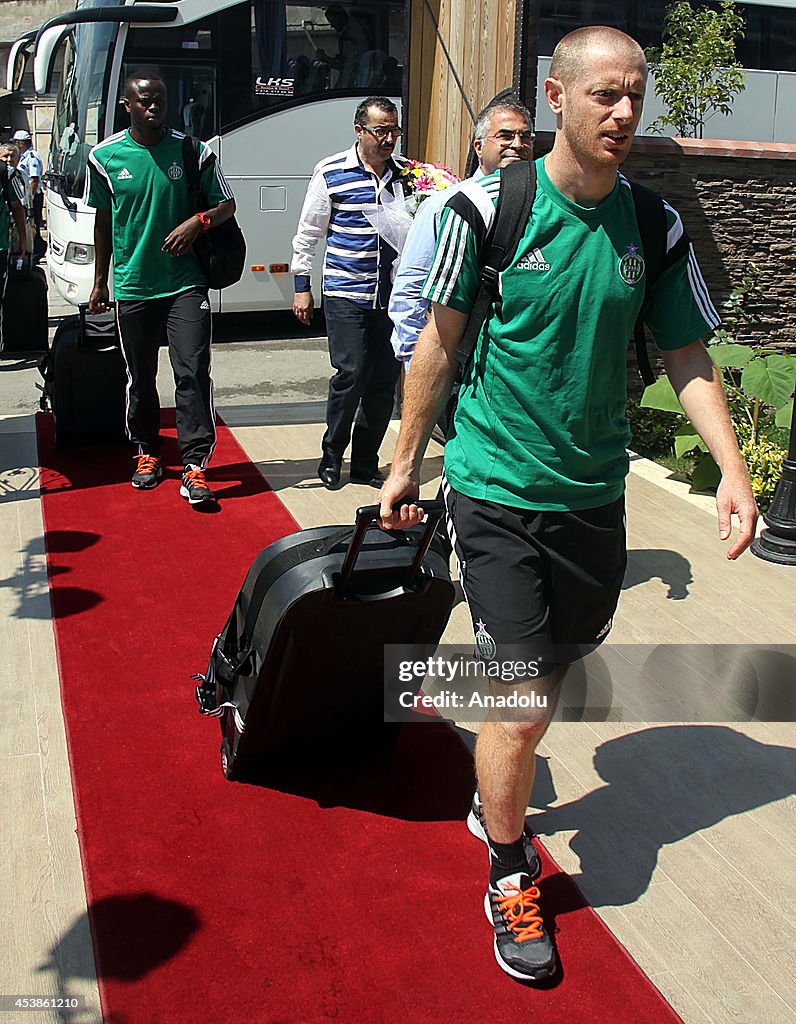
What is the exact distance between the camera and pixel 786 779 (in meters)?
3.71

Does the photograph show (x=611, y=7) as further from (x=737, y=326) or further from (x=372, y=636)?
(x=372, y=636)

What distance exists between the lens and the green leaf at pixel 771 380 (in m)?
6.43

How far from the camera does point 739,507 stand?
2.73 m

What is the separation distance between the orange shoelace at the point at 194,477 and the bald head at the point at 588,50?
4.12 metres

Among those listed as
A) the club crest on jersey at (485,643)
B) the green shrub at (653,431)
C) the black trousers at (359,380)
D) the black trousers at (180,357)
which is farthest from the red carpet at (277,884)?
the green shrub at (653,431)

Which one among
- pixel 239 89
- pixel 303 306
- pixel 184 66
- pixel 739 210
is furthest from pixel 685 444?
pixel 184 66

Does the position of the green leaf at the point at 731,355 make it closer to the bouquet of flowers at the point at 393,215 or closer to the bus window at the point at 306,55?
the bouquet of flowers at the point at 393,215

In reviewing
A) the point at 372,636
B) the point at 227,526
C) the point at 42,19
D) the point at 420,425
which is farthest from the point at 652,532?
the point at 42,19

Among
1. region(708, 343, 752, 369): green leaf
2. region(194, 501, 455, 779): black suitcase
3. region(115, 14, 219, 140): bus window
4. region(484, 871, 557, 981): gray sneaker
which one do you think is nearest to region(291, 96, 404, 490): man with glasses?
region(708, 343, 752, 369): green leaf

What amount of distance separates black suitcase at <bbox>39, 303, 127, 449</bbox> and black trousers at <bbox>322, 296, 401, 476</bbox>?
144 centimetres

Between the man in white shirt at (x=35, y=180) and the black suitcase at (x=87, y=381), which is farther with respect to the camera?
the man in white shirt at (x=35, y=180)

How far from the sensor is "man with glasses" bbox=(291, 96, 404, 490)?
6.18 metres

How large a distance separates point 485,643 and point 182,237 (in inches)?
162

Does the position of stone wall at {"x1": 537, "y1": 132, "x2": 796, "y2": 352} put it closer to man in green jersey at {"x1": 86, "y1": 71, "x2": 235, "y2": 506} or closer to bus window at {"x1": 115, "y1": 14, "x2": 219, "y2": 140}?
man in green jersey at {"x1": 86, "y1": 71, "x2": 235, "y2": 506}
